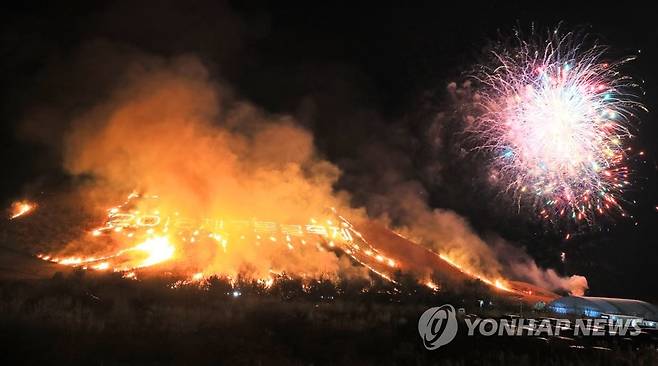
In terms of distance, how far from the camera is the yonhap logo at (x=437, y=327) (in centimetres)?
1416

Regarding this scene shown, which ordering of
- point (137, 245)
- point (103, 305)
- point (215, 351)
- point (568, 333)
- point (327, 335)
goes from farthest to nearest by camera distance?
point (137, 245)
point (103, 305)
point (568, 333)
point (327, 335)
point (215, 351)

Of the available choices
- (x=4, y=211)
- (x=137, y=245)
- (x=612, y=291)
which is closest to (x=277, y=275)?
(x=137, y=245)

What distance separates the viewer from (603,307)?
30.3m

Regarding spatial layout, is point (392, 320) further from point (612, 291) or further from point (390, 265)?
point (612, 291)

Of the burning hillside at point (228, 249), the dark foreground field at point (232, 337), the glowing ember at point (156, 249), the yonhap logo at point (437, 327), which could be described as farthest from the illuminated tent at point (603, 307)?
the glowing ember at point (156, 249)

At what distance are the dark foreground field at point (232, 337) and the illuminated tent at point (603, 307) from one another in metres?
14.7

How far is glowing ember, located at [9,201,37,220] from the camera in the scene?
32.5m

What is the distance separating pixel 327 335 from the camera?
1456 cm

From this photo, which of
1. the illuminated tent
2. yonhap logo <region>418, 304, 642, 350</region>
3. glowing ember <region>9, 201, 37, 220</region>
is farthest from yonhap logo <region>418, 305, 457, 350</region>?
glowing ember <region>9, 201, 37, 220</region>

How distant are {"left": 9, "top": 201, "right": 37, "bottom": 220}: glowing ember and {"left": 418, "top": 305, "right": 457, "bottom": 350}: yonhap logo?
2582cm

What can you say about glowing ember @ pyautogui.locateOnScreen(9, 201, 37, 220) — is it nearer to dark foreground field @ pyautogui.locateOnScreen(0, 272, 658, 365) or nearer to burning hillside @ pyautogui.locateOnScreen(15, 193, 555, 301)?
burning hillside @ pyautogui.locateOnScreen(15, 193, 555, 301)

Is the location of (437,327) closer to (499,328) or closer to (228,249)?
(499,328)

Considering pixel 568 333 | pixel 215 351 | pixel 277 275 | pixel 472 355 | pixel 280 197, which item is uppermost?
pixel 280 197

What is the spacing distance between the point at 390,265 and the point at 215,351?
23921 mm
